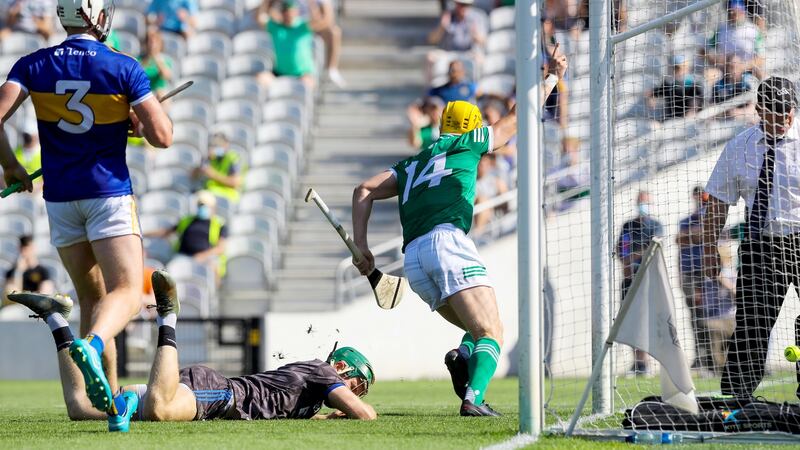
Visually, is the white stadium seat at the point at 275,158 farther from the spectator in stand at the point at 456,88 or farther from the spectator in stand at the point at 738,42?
the spectator in stand at the point at 738,42

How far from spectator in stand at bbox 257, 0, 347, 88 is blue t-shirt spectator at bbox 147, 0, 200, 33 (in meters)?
1.10

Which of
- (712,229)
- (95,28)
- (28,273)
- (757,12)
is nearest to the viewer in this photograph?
(95,28)

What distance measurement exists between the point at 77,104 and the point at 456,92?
993cm

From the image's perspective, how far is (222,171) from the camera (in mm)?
16656

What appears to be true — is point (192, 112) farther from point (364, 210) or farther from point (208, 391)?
point (208, 391)

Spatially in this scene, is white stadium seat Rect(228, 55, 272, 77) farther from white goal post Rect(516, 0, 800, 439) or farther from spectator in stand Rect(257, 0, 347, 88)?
white goal post Rect(516, 0, 800, 439)

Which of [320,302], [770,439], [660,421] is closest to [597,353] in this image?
[660,421]

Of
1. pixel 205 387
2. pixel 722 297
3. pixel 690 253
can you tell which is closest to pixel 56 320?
pixel 205 387

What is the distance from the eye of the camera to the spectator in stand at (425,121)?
16438 millimetres

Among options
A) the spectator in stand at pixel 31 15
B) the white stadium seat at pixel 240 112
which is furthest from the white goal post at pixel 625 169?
the spectator in stand at pixel 31 15

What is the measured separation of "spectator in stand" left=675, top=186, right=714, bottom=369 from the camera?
10367 mm

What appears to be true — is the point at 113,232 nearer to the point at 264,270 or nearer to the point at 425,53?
the point at 264,270

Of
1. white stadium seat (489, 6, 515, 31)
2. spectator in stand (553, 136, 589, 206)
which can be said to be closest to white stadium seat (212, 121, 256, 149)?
white stadium seat (489, 6, 515, 31)

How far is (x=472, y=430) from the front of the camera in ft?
22.0
